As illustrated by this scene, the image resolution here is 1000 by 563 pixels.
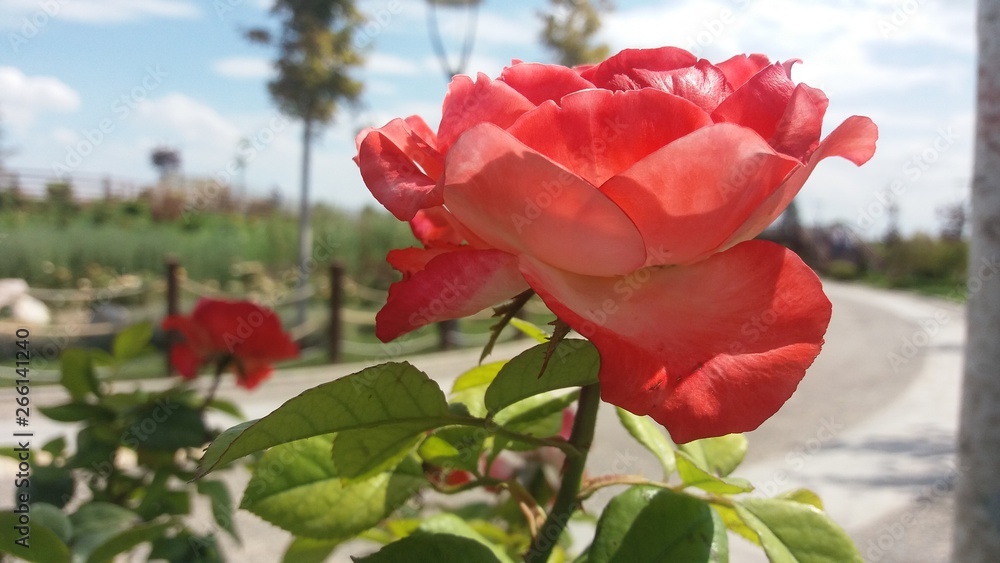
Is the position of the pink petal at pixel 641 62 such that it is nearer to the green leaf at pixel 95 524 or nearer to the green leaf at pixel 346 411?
the green leaf at pixel 346 411

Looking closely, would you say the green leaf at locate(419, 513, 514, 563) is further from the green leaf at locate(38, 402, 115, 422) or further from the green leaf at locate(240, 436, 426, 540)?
the green leaf at locate(38, 402, 115, 422)

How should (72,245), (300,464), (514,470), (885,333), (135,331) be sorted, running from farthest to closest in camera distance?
1. (885,333)
2. (72,245)
3. (135,331)
4. (514,470)
5. (300,464)

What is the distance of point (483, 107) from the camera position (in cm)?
29

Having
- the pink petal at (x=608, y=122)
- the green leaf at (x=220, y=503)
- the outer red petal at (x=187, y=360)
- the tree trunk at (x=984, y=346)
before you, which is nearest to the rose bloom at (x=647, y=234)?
the pink petal at (x=608, y=122)

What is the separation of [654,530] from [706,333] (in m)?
0.15

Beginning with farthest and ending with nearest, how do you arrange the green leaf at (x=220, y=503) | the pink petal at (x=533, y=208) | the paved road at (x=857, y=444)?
the paved road at (x=857, y=444) → the green leaf at (x=220, y=503) → the pink petal at (x=533, y=208)

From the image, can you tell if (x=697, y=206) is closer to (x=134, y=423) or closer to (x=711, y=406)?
(x=711, y=406)

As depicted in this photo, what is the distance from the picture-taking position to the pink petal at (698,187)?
26 centimetres

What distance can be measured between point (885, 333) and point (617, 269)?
964cm

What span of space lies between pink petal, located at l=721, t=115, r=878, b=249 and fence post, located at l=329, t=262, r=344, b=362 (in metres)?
5.52

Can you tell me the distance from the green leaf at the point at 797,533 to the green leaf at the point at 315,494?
197mm

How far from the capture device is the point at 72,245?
26.7ft

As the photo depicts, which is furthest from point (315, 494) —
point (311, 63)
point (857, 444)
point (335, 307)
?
point (311, 63)

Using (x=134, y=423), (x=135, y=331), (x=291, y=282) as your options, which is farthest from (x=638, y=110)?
(x=291, y=282)
